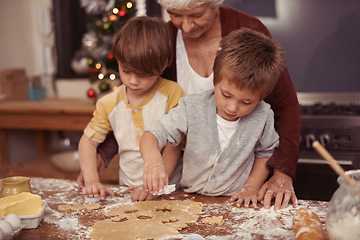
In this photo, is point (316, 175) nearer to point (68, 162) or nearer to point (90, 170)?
point (90, 170)

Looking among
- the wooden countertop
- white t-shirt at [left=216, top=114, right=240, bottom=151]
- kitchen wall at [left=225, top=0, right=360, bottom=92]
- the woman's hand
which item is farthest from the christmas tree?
the woman's hand

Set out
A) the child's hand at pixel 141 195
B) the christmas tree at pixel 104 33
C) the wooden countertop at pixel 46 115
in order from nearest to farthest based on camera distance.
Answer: the child's hand at pixel 141 195 < the christmas tree at pixel 104 33 < the wooden countertop at pixel 46 115

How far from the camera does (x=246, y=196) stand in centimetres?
121

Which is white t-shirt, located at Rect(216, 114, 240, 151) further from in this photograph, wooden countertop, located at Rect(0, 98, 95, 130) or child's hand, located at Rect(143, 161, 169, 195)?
wooden countertop, located at Rect(0, 98, 95, 130)

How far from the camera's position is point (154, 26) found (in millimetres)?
1409

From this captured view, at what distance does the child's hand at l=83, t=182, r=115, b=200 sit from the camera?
1.27 m

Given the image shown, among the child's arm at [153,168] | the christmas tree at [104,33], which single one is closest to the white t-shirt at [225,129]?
the child's arm at [153,168]

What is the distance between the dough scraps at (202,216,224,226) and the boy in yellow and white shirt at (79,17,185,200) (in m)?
0.35

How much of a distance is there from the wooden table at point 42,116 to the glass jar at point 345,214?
2.18 m

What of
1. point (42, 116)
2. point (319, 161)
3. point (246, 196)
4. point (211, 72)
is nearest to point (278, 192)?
point (246, 196)

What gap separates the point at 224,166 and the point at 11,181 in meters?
0.64

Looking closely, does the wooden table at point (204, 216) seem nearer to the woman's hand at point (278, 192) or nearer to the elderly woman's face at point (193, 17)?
the woman's hand at point (278, 192)

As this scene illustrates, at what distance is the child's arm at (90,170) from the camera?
1.28 metres

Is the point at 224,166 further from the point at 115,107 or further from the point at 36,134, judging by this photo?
the point at 36,134
